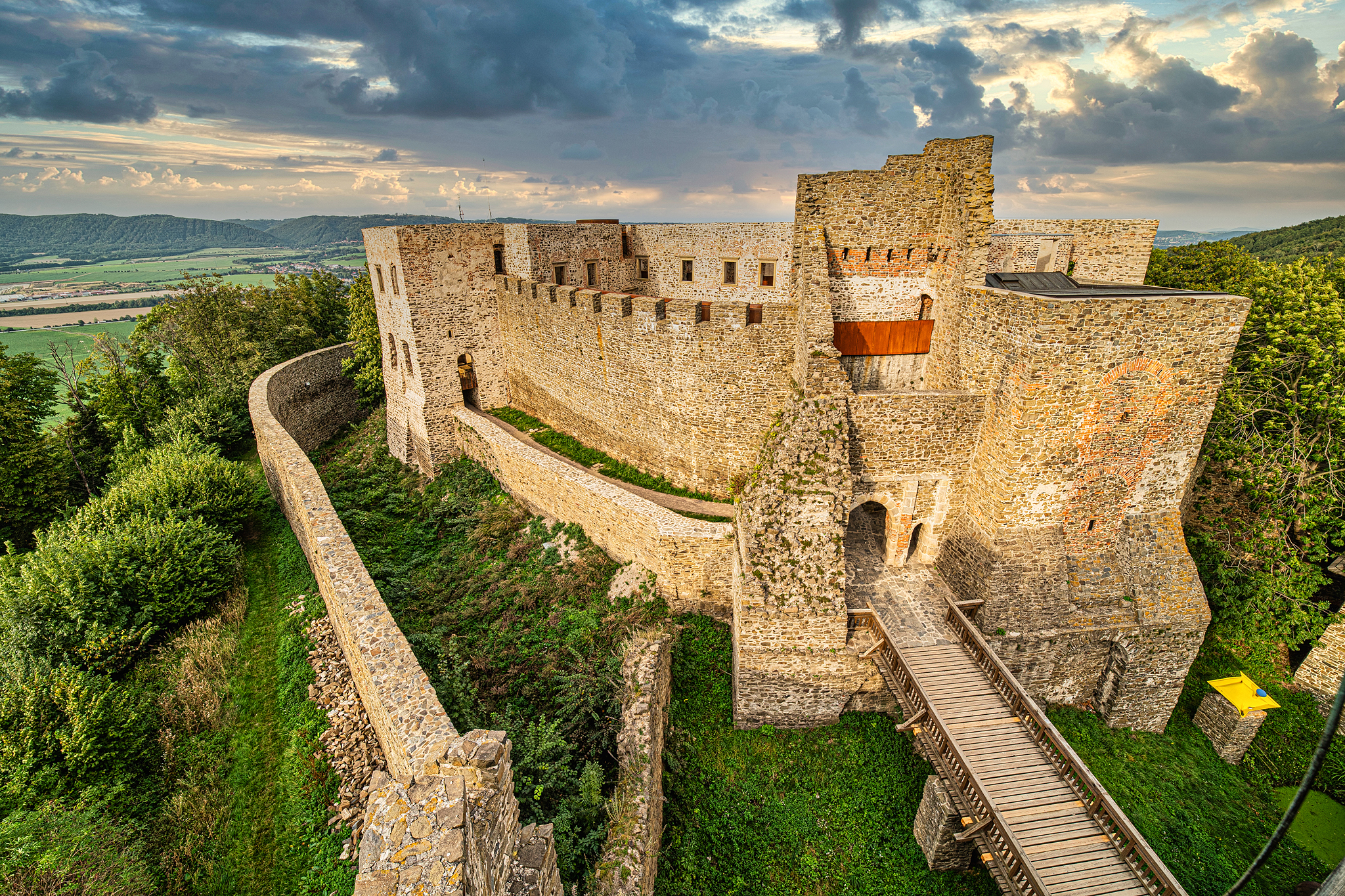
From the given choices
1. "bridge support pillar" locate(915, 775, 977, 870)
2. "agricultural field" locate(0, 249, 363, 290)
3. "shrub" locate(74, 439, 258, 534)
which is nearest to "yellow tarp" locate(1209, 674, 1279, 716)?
"bridge support pillar" locate(915, 775, 977, 870)

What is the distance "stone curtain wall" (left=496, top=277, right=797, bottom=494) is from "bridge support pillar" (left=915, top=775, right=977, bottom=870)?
7.57 meters

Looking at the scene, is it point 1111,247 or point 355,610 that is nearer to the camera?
point 355,610

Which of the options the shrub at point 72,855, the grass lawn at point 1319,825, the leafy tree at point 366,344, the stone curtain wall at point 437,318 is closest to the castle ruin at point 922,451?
the grass lawn at point 1319,825

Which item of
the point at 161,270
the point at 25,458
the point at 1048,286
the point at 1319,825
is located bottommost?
the point at 1319,825

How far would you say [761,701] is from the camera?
1044cm

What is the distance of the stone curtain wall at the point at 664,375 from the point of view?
13312 mm

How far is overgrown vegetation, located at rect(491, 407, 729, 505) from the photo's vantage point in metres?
15.1

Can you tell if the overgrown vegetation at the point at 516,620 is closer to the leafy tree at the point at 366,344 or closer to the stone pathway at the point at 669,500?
the stone pathway at the point at 669,500

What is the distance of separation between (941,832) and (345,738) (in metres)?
9.60

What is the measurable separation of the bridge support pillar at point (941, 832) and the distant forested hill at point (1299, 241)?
3209 centimetres

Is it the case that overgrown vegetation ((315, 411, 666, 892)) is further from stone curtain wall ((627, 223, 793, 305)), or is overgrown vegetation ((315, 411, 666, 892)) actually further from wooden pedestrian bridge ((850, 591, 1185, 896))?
stone curtain wall ((627, 223, 793, 305))

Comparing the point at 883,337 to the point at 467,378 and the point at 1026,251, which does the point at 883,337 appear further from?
the point at 467,378

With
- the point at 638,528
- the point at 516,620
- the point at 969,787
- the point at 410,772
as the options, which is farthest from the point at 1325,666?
the point at 410,772

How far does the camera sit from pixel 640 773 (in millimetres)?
8633
